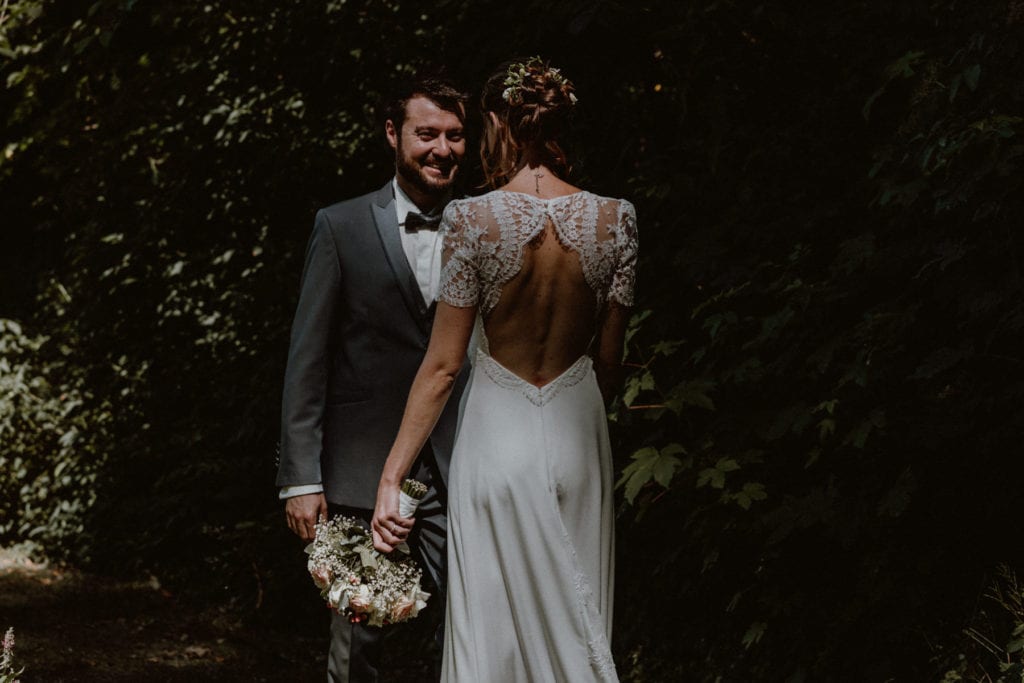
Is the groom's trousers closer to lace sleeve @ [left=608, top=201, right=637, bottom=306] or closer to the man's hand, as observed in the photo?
the man's hand

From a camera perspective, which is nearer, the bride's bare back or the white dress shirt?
the bride's bare back

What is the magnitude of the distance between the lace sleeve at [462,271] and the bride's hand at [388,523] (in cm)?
50

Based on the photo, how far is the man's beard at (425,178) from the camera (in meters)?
3.65

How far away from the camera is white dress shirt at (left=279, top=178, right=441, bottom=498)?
359 cm

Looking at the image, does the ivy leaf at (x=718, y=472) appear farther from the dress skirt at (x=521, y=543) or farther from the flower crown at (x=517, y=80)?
the flower crown at (x=517, y=80)

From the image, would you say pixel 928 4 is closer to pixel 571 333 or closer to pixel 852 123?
pixel 852 123

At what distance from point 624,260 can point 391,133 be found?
0.92m

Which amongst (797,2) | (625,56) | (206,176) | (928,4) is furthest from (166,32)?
(928,4)

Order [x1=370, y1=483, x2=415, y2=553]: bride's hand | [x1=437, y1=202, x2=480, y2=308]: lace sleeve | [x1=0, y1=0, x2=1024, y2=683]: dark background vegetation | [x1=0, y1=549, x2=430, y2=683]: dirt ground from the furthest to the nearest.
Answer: [x1=0, y1=549, x2=430, y2=683]: dirt ground, [x1=0, y1=0, x2=1024, y2=683]: dark background vegetation, [x1=370, y1=483, x2=415, y2=553]: bride's hand, [x1=437, y1=202, x2=480, y2=308]: lace sleeve

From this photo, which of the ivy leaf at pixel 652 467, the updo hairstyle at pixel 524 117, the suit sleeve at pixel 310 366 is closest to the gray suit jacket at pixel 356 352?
the suit sleeve at pixel 310 366

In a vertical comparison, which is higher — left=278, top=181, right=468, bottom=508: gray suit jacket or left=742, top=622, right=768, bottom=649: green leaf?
left=278, top=181, right=468, bottom=508: gray suit jacket

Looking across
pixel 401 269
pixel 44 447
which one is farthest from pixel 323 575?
pixel 44 447

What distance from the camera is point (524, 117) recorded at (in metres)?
3.17

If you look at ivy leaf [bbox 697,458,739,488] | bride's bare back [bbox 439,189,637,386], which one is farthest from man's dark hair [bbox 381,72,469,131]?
ivy leaf [bbox 697,458,739,488]
